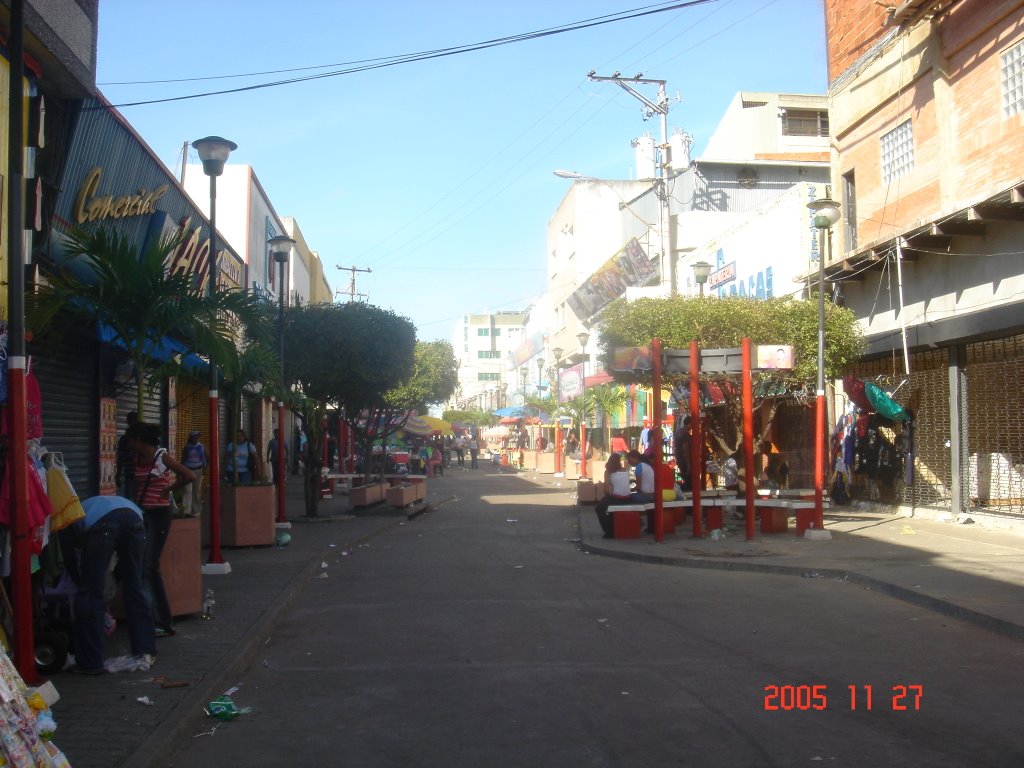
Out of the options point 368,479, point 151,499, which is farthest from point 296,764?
point 368,479

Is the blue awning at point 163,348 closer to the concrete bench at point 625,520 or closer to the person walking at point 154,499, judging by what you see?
the person walking at point 154,499

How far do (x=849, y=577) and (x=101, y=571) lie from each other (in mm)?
8475

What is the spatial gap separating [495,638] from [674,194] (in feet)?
122

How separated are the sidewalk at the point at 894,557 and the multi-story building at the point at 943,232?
1.45 meters

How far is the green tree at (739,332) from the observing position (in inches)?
675

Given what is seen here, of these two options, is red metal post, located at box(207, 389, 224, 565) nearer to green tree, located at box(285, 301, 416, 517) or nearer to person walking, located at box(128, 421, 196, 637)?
person walking, located at box(128, 421, 196, 637)

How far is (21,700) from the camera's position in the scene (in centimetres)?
421

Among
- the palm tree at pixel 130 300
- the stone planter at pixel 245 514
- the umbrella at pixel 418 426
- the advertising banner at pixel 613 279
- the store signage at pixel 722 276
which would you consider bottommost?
the stone planter at pixel 245 514

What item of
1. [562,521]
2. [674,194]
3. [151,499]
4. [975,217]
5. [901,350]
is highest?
[674,194]

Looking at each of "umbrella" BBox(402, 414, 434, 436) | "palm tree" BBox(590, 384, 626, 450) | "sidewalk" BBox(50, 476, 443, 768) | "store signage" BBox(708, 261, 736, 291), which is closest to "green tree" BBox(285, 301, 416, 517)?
"sidewalk" BBox(50, 476, 443, 768)

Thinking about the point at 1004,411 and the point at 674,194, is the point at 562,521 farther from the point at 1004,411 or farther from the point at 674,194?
the point at 674,194

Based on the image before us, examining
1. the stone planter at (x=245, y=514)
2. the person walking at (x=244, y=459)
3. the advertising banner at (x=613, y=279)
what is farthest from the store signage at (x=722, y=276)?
the stone planter at (x=245, y=514)
